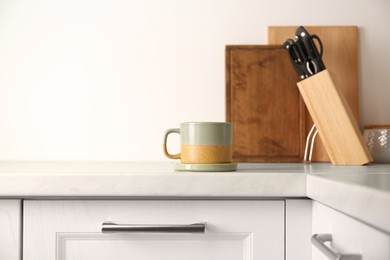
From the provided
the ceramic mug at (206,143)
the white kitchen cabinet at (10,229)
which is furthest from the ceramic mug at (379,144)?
the white kitchen cabinet at (10,229)

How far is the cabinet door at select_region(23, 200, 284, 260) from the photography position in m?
0.94

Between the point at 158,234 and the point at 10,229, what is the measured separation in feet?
0.85

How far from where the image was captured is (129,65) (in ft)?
4.93

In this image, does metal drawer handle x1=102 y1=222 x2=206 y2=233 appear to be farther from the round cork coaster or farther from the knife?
the knife

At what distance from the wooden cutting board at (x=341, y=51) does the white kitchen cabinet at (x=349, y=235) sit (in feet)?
2.05

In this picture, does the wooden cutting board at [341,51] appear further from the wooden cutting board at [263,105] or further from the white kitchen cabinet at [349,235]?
the white kitchen cabinet at [349,235]

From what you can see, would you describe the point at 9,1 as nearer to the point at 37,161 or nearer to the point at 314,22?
the point at 37,161

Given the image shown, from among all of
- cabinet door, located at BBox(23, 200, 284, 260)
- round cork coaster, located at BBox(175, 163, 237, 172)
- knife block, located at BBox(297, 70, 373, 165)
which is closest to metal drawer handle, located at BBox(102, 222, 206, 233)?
cabinet door, located at BBox(23, 200, 284, 260)

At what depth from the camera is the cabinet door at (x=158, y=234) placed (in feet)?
3.10

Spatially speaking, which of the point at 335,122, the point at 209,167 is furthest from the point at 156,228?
the point at 335,122

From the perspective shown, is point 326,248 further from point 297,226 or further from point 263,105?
point 263,105

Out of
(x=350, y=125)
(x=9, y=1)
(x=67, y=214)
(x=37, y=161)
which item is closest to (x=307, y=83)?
(x=350, y=125)

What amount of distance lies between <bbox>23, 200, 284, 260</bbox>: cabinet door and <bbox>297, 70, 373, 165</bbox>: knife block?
14.8 inches

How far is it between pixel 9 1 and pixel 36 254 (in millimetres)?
851
